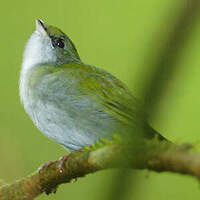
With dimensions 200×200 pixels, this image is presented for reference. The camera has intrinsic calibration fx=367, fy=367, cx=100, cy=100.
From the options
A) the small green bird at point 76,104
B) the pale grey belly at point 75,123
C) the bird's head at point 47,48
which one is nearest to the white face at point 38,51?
the bird's head at point 47,48

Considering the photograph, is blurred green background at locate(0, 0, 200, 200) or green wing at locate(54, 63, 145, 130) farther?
blurred green background at locate(0, 0, 200, 200)

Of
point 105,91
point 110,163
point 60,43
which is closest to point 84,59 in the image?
point 60,43

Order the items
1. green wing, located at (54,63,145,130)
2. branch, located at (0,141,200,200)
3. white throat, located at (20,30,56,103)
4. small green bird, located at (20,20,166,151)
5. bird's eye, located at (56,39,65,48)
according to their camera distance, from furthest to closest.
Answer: bird's eye, located at (56,39,65,48), white throat, located at (20,30,56,103), small green bird, located at (20,20,166,151), green wing, located at (54,63,145,130), branch, located at (0,141,200,200)

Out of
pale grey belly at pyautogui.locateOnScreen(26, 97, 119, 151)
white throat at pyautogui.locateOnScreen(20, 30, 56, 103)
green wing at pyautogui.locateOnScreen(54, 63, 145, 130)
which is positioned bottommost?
pale grey belly at pyautogui.locateOnScreen(26, 97, 119, 151)

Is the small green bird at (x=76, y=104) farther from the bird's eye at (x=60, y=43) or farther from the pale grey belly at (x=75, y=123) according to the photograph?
the bird's eye at (x=60, y=43)

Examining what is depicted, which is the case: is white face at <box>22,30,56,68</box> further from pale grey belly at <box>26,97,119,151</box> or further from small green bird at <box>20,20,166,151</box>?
pale grey belly at <box>26,97,119,151</box>

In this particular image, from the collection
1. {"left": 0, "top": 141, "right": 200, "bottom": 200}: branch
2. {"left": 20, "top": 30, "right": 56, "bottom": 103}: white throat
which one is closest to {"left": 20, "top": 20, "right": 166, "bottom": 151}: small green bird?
{"left": 20, "top": 30, "right": 56, "bottom": 103}: white throat

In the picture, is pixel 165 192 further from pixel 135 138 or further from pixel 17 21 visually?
pixel 135 138

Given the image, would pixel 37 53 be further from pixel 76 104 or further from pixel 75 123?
pixel 75 123
